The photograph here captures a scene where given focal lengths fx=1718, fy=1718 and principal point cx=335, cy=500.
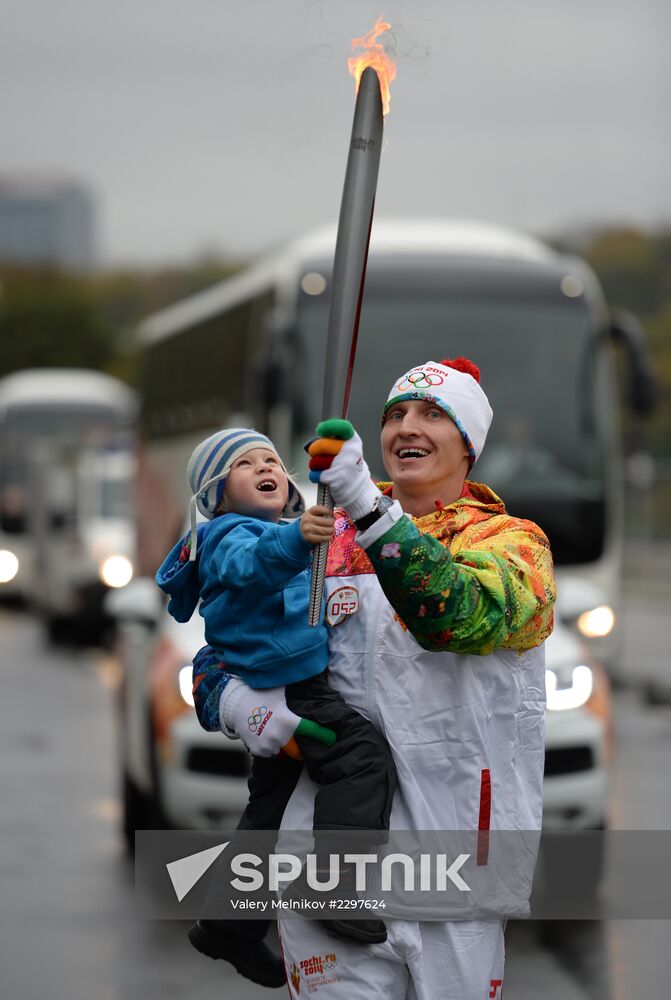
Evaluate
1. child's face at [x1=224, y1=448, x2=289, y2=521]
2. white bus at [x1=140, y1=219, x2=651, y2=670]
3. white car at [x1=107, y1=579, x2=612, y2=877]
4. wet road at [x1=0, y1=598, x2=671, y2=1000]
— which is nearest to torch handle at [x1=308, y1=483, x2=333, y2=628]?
child's face at [x1=224, y1=448, x2=289, y2=521]

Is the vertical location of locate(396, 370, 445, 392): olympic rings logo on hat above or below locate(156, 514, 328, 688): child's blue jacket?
above

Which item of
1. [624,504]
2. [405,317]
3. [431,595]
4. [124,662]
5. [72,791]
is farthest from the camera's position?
[624,504]

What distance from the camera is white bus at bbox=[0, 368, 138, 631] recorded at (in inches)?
756

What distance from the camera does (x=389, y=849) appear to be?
2.81 meters

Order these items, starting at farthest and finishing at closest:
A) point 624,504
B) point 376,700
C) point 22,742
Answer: point 624,504 → point 22,742 → point 376,700

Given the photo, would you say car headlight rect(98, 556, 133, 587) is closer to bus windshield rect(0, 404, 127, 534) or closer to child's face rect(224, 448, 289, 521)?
bus windshield rect(0, 404, 127, 534)

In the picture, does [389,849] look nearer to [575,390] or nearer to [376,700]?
[376,700]

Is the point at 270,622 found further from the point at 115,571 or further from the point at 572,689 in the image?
the point at 115,571

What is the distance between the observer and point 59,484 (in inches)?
807

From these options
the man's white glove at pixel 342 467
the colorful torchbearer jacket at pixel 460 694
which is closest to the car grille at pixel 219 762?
the colorful torchbearer jacket at pixel 460 694

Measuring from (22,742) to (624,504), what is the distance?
14.4 m

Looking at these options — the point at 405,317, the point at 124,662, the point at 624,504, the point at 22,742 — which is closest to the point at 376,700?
the point at 124,662

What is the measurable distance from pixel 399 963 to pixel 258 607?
2.07 feet

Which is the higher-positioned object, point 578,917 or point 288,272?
point 288,272
